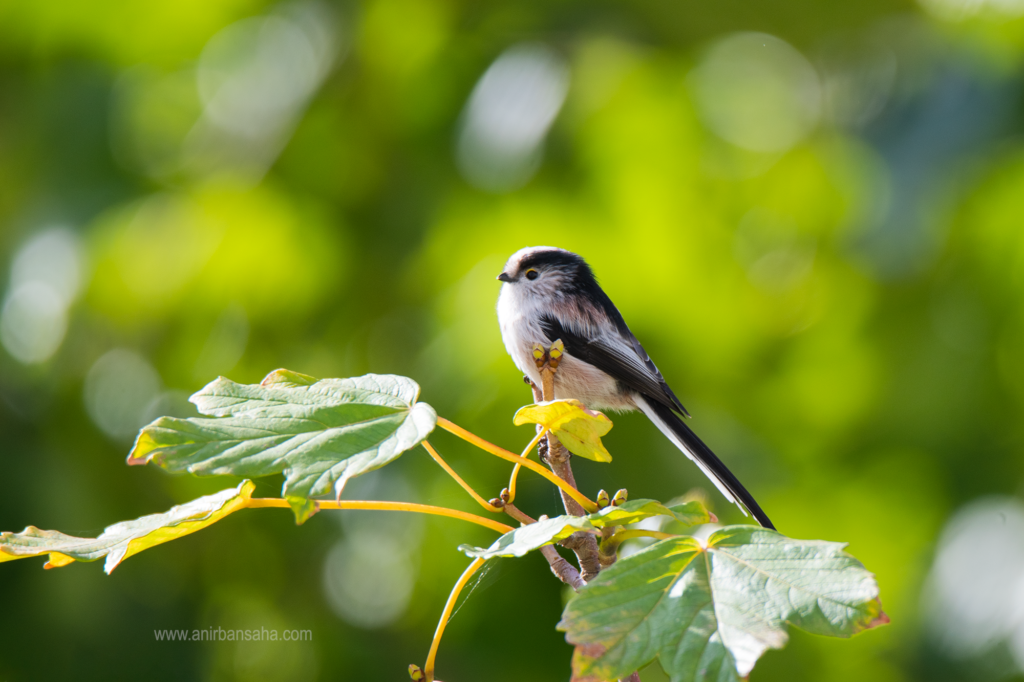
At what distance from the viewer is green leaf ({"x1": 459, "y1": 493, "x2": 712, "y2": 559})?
944 millimetres

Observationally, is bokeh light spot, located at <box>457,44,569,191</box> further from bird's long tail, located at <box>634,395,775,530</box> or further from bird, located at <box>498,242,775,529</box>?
bird's long tail, located at <box>634,395,775,530</box>

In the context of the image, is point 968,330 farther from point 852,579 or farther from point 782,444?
point 852,579

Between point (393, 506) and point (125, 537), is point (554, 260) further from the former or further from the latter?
point (125, 537)

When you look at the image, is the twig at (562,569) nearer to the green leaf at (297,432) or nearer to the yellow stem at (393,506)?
the yellow stem at (393,506)

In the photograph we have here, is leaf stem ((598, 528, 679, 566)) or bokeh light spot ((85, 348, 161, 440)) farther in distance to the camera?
bokeh light spot ((85, 348, 161, 440))

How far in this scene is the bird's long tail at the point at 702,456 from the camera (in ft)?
6.99

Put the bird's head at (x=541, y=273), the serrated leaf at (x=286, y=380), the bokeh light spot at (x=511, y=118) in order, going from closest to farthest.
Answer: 1. the serrated leaf at (x=286, y=380)
2. the bird's head at (x=541, y=273)
3. the bokeh light spot at (x=511, y=118)

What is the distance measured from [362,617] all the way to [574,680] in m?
3.98

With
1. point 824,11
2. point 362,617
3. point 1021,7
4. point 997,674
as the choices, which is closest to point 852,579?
point 997,674

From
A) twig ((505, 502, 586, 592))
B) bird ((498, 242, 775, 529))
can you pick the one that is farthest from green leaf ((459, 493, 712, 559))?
bird ((498, 242, 775, 529))

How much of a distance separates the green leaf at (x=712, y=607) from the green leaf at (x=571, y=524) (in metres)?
0.05

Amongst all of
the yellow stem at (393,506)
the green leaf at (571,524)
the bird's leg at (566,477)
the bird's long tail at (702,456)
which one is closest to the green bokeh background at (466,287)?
the bird's long tail at (702,456)

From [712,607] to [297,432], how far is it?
0.62 meters

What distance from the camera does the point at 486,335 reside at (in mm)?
3799
